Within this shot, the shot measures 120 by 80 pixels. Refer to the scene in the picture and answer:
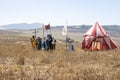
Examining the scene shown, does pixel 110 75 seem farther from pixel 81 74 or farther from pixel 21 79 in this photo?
pixel 21 79

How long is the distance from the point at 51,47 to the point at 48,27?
298 centimetres

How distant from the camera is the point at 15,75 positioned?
875 cm

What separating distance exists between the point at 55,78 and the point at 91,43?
55.4 feet

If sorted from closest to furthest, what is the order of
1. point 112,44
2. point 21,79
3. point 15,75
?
point 21,79, point 15,75, point 112,44

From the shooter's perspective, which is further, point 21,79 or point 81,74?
point 81,74

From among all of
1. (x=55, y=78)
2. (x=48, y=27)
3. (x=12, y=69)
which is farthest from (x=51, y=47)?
(x=55, y=78)

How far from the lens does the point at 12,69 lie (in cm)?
967

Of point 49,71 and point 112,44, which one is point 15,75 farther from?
point 112,44

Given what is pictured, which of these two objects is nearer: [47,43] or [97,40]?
[47,43]

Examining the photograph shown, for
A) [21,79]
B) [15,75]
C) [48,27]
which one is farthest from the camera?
[48,27]

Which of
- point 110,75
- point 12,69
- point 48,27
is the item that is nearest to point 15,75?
point 12,69

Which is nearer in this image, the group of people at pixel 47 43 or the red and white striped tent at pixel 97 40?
the group of people at pixel 47 43

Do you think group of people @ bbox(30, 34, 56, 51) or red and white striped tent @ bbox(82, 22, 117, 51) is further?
red and white striped tent @ bbox(82, 22, 117, 51)

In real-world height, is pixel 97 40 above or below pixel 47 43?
below
